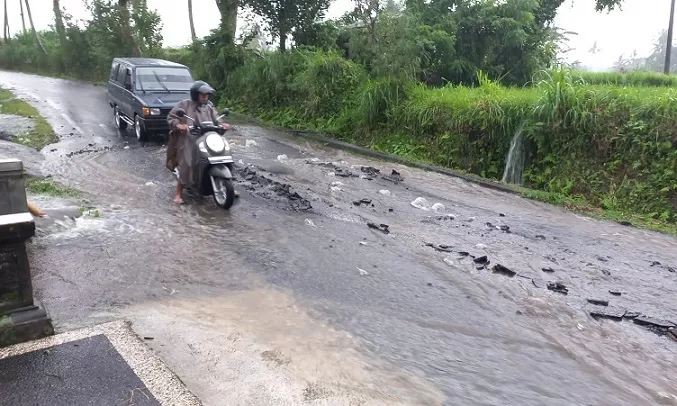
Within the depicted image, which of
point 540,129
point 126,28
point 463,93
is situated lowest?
point 540,129

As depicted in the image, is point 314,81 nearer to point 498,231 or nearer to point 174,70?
point 174,70

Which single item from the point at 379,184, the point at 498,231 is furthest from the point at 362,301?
the point at 379,184

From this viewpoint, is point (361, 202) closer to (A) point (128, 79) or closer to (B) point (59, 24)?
(A) point (128, 79)

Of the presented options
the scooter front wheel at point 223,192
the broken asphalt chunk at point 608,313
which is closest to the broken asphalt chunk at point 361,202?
the scooter front wheel at point 223,192

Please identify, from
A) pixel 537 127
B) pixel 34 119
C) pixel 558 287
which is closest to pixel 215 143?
pixel 558 287

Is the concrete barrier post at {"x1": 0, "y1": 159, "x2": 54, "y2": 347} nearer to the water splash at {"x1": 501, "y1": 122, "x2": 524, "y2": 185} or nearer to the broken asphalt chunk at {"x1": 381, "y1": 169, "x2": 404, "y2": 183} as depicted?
the broken asphalt chunk at {"x1": 381, "y1": 169, "x2": 404, "y2": 183}

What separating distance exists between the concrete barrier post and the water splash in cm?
861

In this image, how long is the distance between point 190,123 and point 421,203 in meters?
3.69

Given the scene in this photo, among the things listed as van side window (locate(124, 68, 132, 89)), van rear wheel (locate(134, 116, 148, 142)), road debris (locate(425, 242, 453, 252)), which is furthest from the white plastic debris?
van side window (locate(124, 68, 132, 89))

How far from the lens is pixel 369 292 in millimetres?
5250

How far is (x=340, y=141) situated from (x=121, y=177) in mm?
6059

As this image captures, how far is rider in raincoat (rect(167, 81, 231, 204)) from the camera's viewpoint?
25.3 feet

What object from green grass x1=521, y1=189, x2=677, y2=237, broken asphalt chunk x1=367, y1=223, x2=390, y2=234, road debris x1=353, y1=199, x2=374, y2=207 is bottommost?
green grass x1=521, y1=189, x2=677, y2=237

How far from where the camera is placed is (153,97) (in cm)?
1289
